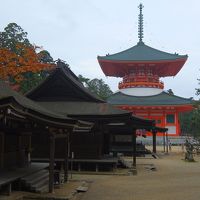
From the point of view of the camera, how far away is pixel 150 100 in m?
50.1

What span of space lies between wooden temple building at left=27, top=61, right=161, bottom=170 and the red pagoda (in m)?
25.7

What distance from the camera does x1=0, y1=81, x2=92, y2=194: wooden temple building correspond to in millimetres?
11438

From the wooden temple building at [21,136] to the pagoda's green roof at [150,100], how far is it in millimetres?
32671

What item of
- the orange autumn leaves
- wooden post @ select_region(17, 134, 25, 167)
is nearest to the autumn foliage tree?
the orange autumn leaves

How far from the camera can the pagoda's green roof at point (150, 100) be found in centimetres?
4931

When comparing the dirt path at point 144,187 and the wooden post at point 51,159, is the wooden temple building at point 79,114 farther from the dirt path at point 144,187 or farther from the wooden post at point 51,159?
the wooden post at point 51,159

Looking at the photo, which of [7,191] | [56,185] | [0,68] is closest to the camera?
[7,191]

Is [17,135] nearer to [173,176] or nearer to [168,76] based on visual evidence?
[173,176]

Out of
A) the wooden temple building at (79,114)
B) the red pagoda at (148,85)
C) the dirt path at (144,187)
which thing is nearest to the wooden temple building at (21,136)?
the dirt path at (144,187)

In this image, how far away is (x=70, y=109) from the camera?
21875mm

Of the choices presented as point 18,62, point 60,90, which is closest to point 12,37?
point 18,62

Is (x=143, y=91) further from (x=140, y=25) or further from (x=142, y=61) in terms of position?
(x=140, y=25)

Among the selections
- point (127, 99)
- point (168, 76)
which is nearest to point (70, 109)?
point (127, 99)

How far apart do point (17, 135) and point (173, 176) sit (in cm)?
829
